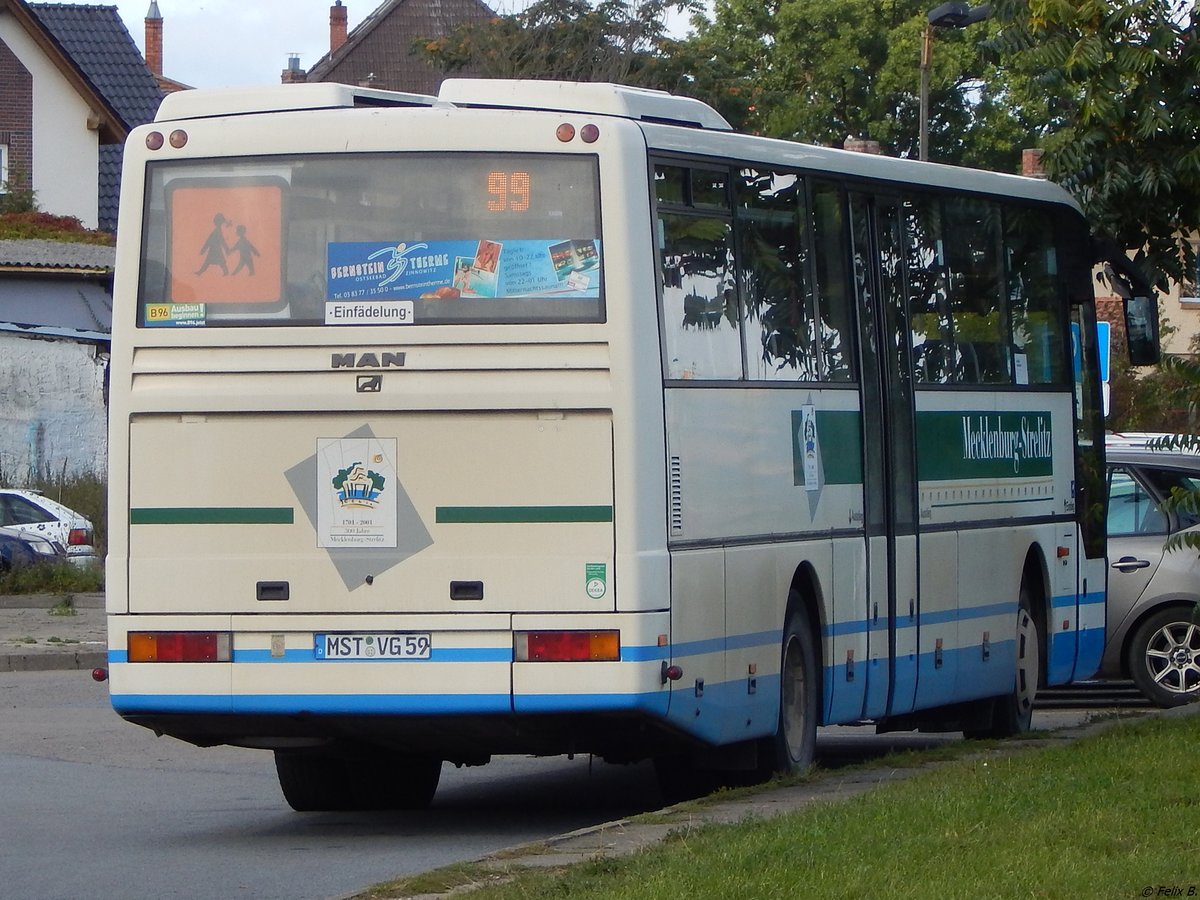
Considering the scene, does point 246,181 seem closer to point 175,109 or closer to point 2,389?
point 175,109

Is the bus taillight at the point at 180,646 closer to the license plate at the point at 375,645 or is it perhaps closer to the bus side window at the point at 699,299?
the license plate at the point at 375,645

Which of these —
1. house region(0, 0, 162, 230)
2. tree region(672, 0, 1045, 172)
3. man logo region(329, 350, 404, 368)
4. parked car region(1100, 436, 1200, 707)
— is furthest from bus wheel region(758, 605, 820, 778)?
tree region(672, 0, 1045, 172)

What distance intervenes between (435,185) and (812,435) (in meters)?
2.68

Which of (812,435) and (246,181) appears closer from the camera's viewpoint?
(246,181)

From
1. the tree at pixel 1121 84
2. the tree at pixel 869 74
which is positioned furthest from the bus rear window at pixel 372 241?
the tree at pixel 869 74

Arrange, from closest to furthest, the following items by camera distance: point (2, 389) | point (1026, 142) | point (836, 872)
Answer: point (836, 872), point (2, 389), point (1026, 142)

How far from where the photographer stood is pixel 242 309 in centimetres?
1078

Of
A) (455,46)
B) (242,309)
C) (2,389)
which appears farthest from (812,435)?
(455,46)

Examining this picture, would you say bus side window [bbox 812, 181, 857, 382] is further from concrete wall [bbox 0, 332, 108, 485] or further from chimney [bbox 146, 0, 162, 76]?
chimney [bbox 146, 0, 162, 76]

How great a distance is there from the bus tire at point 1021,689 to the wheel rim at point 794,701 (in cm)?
305

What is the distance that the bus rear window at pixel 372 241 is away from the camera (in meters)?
10.5

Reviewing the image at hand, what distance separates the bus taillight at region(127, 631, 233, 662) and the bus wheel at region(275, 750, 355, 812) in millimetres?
1645

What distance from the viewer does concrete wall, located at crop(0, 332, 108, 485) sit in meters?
36.9

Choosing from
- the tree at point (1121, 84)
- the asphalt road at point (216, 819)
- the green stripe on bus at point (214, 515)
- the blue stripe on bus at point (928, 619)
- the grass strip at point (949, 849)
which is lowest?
the asphalt road at point (216, 819)
